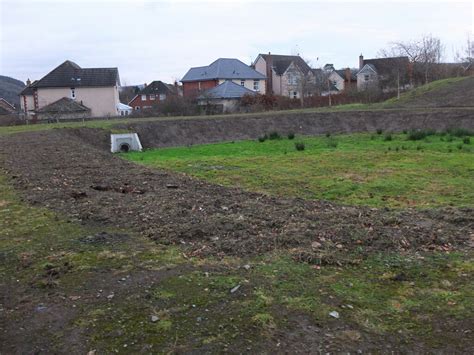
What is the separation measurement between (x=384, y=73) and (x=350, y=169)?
59027 millimetres

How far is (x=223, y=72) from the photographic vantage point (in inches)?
2584

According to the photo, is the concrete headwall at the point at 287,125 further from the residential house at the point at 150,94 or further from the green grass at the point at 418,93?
the residential house at the point at 150,94

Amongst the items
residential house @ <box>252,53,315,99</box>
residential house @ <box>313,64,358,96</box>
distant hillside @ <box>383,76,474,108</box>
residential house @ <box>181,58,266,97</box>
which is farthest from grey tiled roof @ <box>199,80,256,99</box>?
distant hillside @ <box>383,76,474,108</box>

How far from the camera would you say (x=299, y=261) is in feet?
17.5

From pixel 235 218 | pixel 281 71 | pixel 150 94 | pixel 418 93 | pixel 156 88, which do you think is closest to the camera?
pixel 235 218

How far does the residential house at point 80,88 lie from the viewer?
54469mm

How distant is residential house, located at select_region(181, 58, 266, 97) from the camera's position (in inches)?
2574

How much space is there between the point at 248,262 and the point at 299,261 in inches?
21.8

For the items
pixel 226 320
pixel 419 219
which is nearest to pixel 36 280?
pixel 226 320

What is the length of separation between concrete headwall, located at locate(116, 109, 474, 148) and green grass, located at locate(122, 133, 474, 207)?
547cm

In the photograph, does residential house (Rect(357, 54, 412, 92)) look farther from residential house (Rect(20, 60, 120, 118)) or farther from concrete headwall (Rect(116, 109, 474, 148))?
residential house (Rect(20, 60, 120, 118))

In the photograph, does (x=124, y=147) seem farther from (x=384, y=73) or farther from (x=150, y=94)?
(x=150, y=94)

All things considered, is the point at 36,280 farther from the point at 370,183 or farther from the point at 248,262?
the point at 370,183

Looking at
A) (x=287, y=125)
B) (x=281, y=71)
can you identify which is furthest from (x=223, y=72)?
(x=287, y=125)
